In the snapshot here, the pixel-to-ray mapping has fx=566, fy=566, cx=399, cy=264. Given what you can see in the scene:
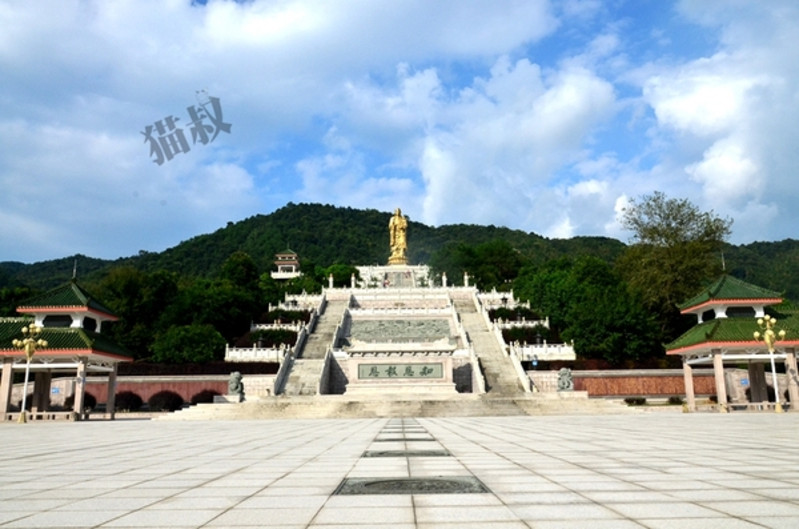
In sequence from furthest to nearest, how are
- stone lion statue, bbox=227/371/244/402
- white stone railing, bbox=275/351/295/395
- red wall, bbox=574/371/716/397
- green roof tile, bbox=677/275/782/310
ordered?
1. red wall, bbox=574/371/716/397
2. white stone railing, bbox=275/351/295/395
3. green roof tile, bbox=677/275/782/310
4. stone lion statue, bbox=227/371/244/402

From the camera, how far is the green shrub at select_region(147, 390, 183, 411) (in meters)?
31.5

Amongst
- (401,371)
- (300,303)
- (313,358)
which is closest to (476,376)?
(401,371)

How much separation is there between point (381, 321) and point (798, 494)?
3803 centimetres

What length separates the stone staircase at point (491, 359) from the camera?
1156 inches

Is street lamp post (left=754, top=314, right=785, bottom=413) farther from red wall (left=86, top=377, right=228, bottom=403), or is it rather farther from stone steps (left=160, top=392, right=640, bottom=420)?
red wall (left=86, top=377, right=228, bottom=403)

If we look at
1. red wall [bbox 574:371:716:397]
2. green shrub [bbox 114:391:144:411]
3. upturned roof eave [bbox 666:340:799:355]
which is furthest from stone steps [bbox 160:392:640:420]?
green shrub [bbox 114:391:144:411]

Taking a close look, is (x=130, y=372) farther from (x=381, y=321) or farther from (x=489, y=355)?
(x=489, y=355)

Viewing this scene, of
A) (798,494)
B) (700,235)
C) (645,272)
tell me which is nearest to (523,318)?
(645,272)

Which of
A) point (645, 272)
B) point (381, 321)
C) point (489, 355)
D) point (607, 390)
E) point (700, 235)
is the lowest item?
point (607, 390)

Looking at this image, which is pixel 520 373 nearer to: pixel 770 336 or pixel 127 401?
pixel 770 336

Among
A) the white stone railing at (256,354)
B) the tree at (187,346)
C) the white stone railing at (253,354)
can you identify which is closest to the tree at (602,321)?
the white stone railing at (256,354)

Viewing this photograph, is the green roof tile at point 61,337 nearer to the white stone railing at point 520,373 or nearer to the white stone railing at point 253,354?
the white stone railing at point 253,354

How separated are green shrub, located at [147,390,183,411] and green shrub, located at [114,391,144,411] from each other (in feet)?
2.63

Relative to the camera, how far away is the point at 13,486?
529cm
